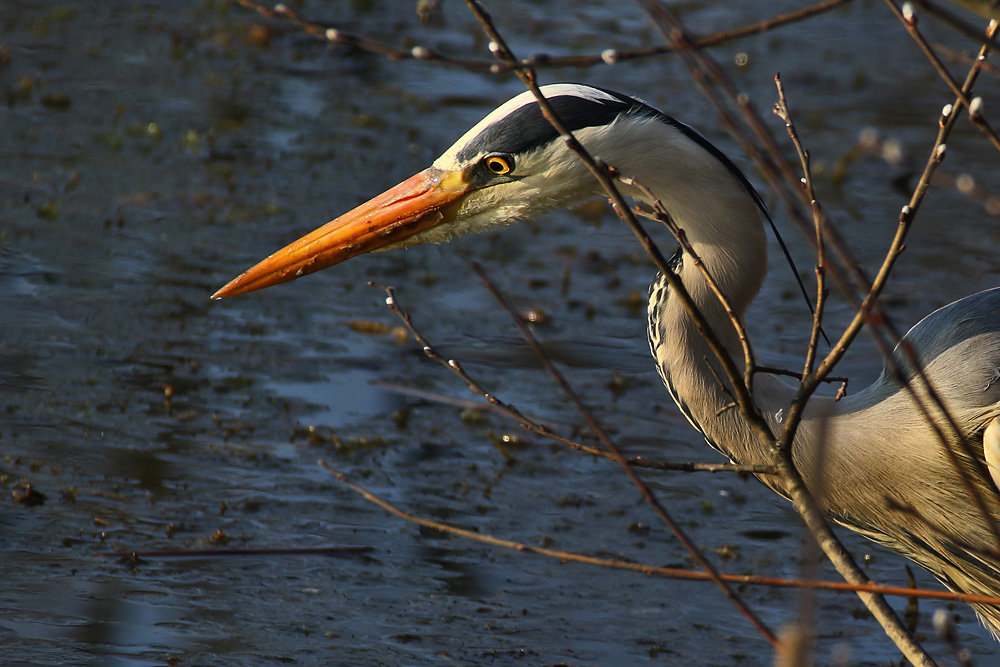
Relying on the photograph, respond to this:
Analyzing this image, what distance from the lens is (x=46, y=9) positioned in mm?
8273

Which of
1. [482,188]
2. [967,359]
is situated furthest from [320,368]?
[967,359]

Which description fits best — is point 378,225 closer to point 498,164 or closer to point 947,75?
point 498,164

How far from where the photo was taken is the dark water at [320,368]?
3.46 m

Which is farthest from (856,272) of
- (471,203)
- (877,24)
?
(877,24)

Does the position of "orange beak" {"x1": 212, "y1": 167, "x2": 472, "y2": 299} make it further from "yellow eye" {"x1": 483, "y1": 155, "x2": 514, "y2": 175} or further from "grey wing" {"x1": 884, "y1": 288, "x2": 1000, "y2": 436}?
"grey wing" {"x1": 884, "y1": 288, "x2": 1000, "y2": 436}

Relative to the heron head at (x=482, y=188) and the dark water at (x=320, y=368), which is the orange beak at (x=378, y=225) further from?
the dark water at (x=320, y=368)

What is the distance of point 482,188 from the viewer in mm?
2926

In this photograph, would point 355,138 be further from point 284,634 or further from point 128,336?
point 284,634

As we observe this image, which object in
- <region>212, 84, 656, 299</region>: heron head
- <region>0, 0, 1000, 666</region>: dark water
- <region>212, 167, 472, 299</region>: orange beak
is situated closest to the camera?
<region>212, 84, 656, 299</region>: heron head

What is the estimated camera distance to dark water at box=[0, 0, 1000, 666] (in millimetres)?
3461

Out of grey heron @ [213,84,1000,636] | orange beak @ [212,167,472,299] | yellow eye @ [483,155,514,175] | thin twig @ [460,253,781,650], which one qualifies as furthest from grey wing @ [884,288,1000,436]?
orange beak @ [212,167,472,299]

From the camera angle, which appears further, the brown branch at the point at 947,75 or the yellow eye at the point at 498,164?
the yellow eye at the point at 498,164

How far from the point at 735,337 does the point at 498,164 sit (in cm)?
68

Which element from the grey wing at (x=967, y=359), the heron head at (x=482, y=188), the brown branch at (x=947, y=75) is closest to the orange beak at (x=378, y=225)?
the heron head at (x=482, y=188)
